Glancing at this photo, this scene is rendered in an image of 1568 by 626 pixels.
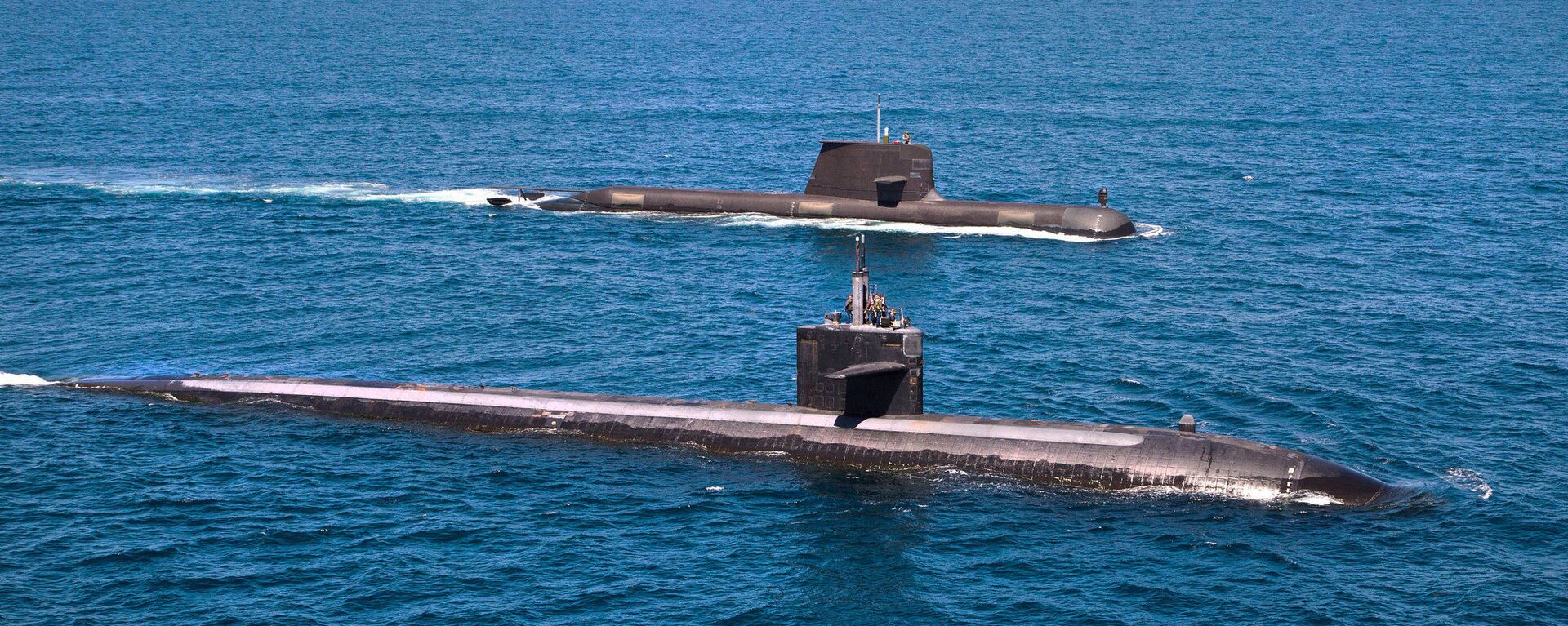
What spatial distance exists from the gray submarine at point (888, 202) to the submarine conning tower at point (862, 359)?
35946 mm

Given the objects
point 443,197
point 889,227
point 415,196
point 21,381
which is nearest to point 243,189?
point 415,196

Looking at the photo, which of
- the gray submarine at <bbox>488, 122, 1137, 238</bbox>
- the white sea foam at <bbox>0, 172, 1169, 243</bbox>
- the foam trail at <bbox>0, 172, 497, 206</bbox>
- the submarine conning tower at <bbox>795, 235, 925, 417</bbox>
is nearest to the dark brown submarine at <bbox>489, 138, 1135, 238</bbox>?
the gray submarine at <bbox>488, 122, 1137, 238</bbox>

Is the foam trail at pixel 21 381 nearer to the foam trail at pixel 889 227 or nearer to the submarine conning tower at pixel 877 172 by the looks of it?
the foam trail at pixel 889 227

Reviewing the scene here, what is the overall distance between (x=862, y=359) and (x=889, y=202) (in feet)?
127

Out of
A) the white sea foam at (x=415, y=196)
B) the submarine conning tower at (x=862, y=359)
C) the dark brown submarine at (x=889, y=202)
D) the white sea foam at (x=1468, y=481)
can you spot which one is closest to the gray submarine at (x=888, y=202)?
the dark brown submarine at (x=889, y=202)

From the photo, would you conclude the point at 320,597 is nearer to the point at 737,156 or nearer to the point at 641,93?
the point at 737,156

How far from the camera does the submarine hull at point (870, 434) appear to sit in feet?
133

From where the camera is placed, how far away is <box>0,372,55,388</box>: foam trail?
2082 inches

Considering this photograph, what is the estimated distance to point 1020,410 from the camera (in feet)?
163

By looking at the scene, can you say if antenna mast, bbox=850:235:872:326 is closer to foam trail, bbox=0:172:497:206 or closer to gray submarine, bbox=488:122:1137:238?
gray submarine, bbox=488:122:1137:238

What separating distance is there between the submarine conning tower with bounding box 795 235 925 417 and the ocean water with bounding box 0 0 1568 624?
2.43 meters

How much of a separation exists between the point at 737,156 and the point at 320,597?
73436 mm

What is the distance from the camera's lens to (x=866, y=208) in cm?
8212

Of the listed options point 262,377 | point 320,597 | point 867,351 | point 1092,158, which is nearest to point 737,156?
point 1092,158
